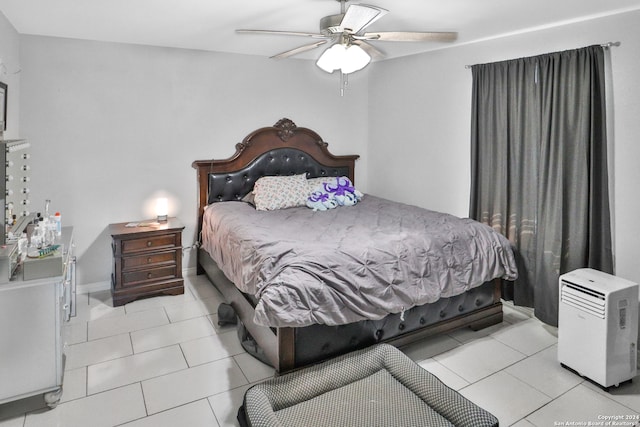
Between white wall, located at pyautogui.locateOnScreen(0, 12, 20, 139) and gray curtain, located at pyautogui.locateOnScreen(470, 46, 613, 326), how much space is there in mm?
3663

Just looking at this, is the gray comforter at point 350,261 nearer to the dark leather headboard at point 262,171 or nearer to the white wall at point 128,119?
the dark leather headboard at point 262,171

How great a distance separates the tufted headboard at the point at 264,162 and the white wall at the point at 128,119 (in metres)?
0.11

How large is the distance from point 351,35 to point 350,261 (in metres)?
1.40

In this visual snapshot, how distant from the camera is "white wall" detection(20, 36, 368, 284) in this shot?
3471mm

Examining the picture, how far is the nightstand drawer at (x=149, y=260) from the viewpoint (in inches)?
138

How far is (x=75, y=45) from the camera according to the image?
3504 mm

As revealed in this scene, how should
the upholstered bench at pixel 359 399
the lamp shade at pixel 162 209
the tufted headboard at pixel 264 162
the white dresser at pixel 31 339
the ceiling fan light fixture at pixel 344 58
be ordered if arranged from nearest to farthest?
the upholstered bench at pixel 359 399 < the white dresser at pixel 31 339 < the ceiling fan light fixture at pixel 344 58 < the lamp shade at pixel 162 209 < the tufted headboard at pixel 264 162

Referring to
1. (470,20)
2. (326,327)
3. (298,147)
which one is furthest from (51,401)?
(470,20)

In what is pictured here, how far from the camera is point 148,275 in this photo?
362 centimetres

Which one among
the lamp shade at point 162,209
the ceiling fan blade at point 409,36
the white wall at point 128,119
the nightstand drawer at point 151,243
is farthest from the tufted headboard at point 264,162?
the ceiling fan blade at point 409,36

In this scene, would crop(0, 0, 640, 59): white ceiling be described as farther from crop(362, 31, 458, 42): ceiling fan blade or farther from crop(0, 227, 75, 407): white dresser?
crop(0, 227, 75, 407): white dresser

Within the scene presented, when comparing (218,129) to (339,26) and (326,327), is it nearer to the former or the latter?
(339,26)

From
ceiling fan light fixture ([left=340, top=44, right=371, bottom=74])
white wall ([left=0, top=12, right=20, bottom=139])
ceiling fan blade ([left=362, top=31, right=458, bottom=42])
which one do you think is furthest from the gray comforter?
white wall ([left=0, top=12, right=20, bottom=139])

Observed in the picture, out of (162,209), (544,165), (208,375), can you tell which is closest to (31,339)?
(208,375)
